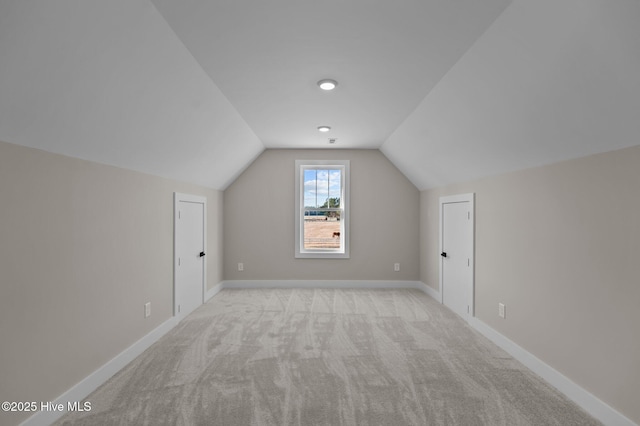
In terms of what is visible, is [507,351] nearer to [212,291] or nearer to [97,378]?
[97,378]

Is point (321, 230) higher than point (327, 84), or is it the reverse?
point (327, 84)

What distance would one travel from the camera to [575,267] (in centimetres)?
226

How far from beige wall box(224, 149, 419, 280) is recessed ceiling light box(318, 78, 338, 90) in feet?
9.11

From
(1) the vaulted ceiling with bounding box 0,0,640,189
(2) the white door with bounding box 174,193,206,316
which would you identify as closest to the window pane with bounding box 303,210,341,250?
(2) the white door with bounding box 174,193,206,316

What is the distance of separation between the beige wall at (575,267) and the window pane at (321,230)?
2750mm

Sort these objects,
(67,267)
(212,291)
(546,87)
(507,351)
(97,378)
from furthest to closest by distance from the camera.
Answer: (212,291) → (507,351) → (97,378) → (67,267) → (546,87)

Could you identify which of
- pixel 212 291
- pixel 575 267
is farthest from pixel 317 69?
pixel 212 291

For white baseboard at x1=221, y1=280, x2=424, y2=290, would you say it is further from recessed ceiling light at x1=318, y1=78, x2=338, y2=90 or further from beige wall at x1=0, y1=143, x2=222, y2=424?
recessed ceiling light at x1=318, y1=78, x2=338, y2=90

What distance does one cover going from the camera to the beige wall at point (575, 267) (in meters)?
1.87

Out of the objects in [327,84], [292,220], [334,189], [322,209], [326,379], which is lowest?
[326,379]

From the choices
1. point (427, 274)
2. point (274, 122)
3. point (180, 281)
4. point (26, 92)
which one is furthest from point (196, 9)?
point (427, 274)

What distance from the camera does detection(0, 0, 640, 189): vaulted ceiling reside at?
1.49 metres

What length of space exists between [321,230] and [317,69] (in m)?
3.53

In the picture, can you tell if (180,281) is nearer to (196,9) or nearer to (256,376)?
(256,376)
